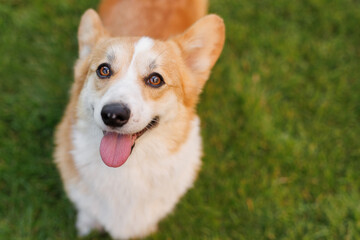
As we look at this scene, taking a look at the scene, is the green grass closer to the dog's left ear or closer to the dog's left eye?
the dog's left ear

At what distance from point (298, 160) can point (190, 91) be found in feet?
6.18

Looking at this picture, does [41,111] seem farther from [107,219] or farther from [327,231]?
[327,231]

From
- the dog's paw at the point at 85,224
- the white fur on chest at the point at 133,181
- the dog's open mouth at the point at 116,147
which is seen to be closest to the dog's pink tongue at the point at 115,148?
the dog's open mouth at the point at 116,147

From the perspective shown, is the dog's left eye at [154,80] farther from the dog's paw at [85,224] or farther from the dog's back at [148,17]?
the dog's paw at [85,224]

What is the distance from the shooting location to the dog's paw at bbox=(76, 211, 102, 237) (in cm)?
305

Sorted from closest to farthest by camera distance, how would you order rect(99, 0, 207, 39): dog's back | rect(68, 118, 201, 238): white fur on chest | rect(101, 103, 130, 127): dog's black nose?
1. rect(101, 103, 130, 127): dog's black nose
2. rect(68, 118, 201, 238): white fur on chest
3. rect(99, 0, 207, 39): dog's back

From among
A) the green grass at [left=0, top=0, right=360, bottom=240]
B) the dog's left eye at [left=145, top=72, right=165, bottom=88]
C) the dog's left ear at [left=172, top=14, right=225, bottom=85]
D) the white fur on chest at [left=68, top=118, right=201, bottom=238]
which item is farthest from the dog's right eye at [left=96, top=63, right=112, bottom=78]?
the green grass at [left=0, top=0, right=360, bottom=240]

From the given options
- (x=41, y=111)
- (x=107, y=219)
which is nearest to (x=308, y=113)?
(x=107, y=219)

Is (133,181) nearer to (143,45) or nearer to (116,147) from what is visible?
(116,147)

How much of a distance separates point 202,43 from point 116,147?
1.16 m

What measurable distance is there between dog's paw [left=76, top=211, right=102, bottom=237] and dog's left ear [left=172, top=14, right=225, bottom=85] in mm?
1731

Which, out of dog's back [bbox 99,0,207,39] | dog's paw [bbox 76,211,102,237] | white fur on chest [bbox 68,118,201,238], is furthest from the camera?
dog's back [bbox 99,0,207,39]

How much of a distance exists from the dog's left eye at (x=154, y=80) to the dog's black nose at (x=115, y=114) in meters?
0.43

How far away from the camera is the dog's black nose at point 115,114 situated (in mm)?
2006
